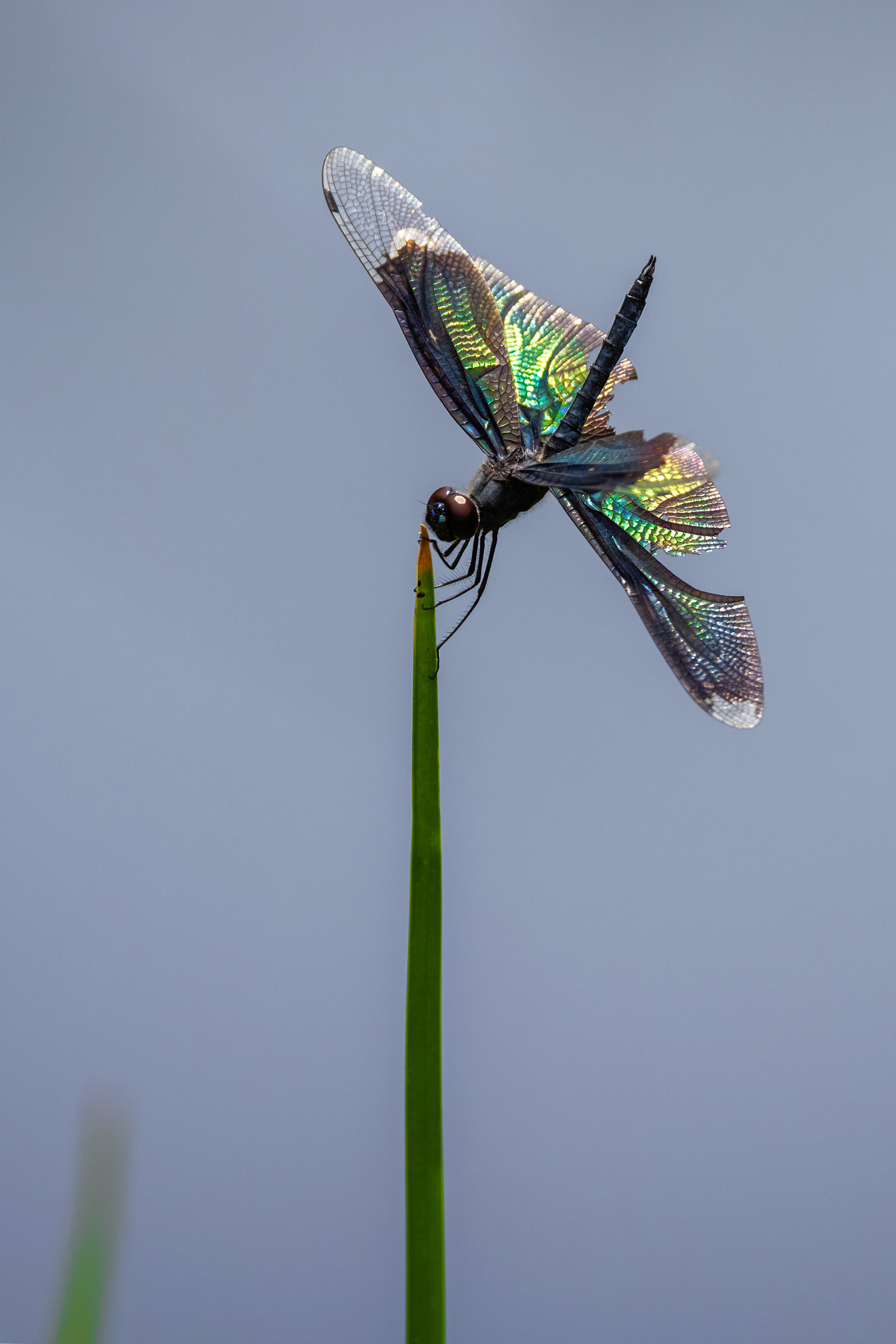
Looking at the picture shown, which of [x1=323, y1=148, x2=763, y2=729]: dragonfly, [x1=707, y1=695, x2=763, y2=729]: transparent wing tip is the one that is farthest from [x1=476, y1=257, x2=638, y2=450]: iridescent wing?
[x1=707, y1=695, x2=763, y2=729]: transparent wing tip

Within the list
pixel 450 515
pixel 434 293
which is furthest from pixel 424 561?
pixel 434 293

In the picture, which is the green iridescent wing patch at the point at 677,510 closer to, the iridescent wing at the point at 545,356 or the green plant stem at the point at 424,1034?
the iridescent wing at the point at 545,356

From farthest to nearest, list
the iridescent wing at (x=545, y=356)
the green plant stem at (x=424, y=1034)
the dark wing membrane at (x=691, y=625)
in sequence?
the iridescent wing at (x=545, y=356) < the dark wing membrane at (x=691, y=625) < the green plant stem at (x=424, y=1034)

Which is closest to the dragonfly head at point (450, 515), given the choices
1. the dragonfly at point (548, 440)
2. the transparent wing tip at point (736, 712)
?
the dragonfly at point (548, 440)

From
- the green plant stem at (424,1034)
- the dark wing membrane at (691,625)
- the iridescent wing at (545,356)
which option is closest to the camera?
the green plant stem at (424,1034)

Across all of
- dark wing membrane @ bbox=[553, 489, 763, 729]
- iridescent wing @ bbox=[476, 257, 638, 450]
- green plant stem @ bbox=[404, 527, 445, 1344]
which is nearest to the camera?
green plant stem @ bbox=[404, 527, 445, 1344]

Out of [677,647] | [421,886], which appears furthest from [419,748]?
[677,647]

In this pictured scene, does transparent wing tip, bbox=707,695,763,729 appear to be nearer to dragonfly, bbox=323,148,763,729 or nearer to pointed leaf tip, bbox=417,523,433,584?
dragonfly, bbox=323,148,763,729

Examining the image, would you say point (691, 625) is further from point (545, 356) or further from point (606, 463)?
point (545, 356)
